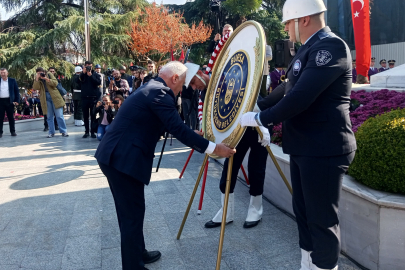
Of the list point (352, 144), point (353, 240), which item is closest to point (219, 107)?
point (352, 144)

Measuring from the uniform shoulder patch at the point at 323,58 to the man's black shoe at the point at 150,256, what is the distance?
2.09m

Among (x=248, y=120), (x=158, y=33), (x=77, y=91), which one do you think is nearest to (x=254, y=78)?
(x=248, y=120)

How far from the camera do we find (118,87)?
32.8 feet

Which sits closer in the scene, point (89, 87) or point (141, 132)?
point (141, 132)

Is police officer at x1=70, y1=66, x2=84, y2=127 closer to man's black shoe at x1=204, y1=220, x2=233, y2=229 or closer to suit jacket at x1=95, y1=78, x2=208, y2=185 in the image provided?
man's black shoe at x1=204, y1=220, x2=233, y2=229

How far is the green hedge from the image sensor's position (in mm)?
2779

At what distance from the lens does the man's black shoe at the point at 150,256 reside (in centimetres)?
315

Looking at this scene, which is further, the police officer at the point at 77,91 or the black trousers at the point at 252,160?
the police officer at the point at 77,91

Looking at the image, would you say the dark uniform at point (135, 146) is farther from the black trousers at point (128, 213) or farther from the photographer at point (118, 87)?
the photographer at point (118, 87)

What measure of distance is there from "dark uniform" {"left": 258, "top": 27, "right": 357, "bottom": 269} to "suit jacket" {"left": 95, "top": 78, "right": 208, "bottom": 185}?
25.9 inches

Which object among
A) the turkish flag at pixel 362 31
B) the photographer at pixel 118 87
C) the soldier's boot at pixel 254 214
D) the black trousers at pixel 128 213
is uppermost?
the turkish flag at pixel 362 31

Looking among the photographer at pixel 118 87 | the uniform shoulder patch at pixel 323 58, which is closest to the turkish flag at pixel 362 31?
the photographer at pixel 118 87

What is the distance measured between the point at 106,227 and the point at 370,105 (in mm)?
3725

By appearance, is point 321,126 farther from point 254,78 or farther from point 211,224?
point 211,224
